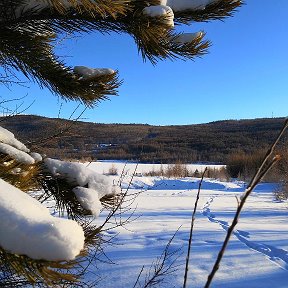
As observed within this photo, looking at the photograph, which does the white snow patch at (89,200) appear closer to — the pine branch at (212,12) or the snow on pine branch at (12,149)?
the snow on pine branch at (12,149)

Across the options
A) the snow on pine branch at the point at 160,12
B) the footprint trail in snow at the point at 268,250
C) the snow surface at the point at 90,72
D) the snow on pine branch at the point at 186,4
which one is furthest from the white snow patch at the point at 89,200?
the footprint trail in snow at the point at 268,250

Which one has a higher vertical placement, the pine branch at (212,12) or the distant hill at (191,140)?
the distant hill at (191,140)

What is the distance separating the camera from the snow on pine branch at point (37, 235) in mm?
660

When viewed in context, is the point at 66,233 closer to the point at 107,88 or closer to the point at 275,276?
the point at 107,88

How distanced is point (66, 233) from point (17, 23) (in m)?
1.32

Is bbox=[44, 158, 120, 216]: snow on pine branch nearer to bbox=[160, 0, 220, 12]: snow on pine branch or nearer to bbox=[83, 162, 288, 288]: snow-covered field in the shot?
bbox=[83, 162, 288, 288]: snow-covered field

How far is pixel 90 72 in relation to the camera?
1.71 m

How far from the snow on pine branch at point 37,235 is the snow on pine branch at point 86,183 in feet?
Answer: 2.19

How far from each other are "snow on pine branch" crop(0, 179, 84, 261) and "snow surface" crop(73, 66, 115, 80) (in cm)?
104

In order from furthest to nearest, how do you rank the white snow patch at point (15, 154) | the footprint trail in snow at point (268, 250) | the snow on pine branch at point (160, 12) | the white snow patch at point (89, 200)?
the footprint trail in snow at point (268, 250), the snow on pine branch at point (160, 12), the white snow patch at point (89, 200), the white snow patch at point (15, 154)

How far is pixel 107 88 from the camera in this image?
179 cm

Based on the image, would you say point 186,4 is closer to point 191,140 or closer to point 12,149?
point 12,149

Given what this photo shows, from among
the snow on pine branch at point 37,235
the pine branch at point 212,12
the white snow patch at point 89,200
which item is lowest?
the snow on pine branch at point 37,235

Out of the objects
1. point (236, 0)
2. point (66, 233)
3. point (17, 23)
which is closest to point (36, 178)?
point (17, 23)
